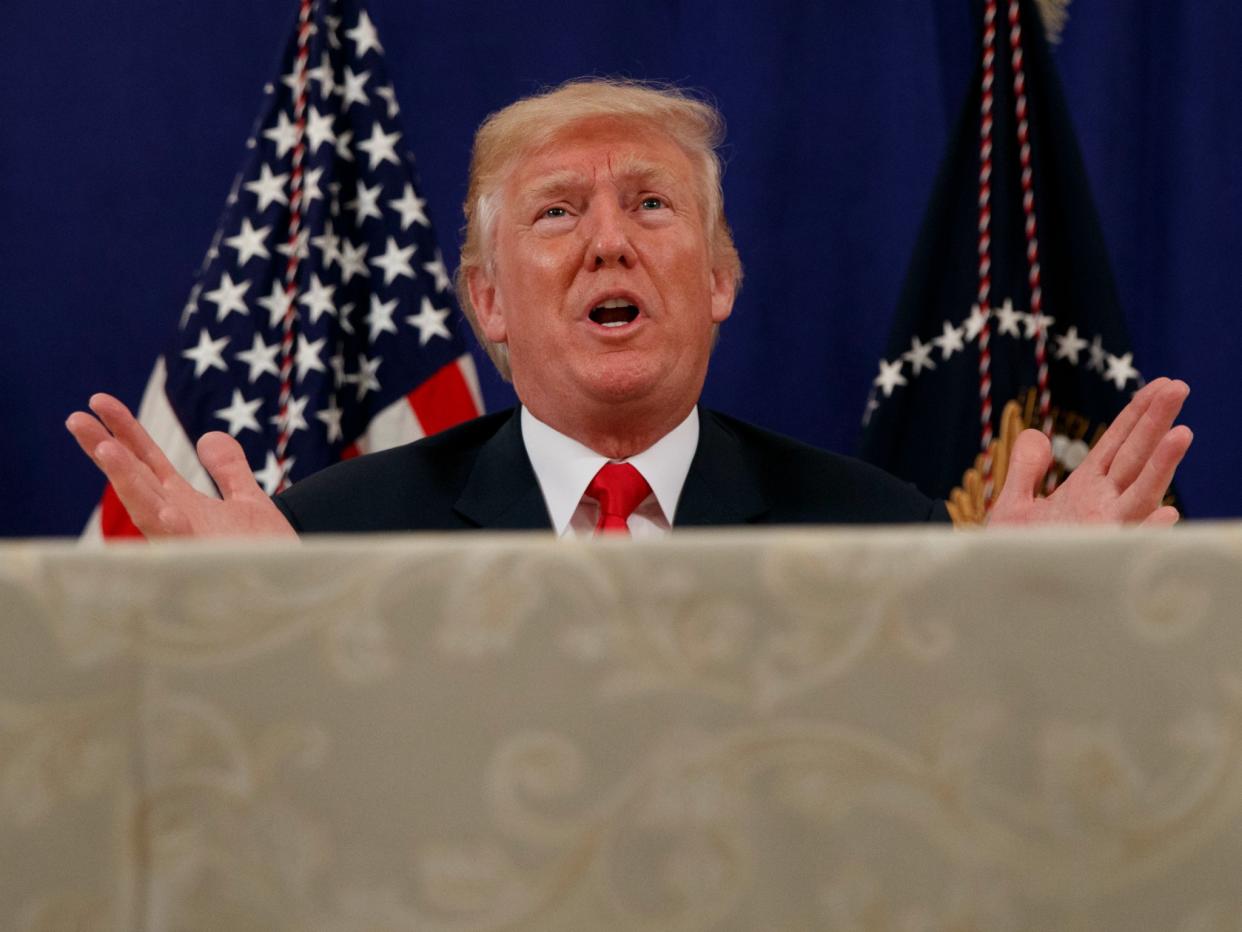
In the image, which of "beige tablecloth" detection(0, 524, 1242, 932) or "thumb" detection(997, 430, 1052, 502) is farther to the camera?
"thumb" detection(997, 430, 1052, 502)

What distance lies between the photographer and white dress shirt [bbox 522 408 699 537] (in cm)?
158

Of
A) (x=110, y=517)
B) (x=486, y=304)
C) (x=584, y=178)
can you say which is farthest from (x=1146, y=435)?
(x=110, y=517)

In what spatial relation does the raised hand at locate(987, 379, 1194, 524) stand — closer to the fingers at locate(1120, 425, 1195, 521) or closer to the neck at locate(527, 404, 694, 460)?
the fingers at locate(1120, 425, 1195, 521)

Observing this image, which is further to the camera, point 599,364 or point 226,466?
point 599,364

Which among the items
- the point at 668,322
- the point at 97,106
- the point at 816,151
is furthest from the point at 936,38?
the point at 97,106

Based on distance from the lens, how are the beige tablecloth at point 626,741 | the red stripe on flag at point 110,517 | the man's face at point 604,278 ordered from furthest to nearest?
1. the red stripe on flag at point 110,517
2. the man's face at point 604,278
3. the beige tablecloth at point 626,741

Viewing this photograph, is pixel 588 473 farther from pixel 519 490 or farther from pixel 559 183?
pixel 559 183

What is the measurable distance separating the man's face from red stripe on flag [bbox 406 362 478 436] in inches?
20.4

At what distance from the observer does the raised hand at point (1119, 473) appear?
1240mm

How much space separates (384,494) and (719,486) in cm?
36

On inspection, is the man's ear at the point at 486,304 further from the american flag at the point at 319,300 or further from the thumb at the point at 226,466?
the thumb at the point at 226,466

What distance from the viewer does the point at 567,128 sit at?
1772 mm

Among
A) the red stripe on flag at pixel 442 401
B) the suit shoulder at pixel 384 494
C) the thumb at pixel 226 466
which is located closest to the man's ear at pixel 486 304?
the suit shoulder at pixel 384 494

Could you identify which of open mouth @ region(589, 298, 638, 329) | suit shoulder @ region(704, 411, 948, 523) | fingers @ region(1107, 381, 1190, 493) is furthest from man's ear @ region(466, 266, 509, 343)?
fingers @ region(1107, 381, 1190, 493)
